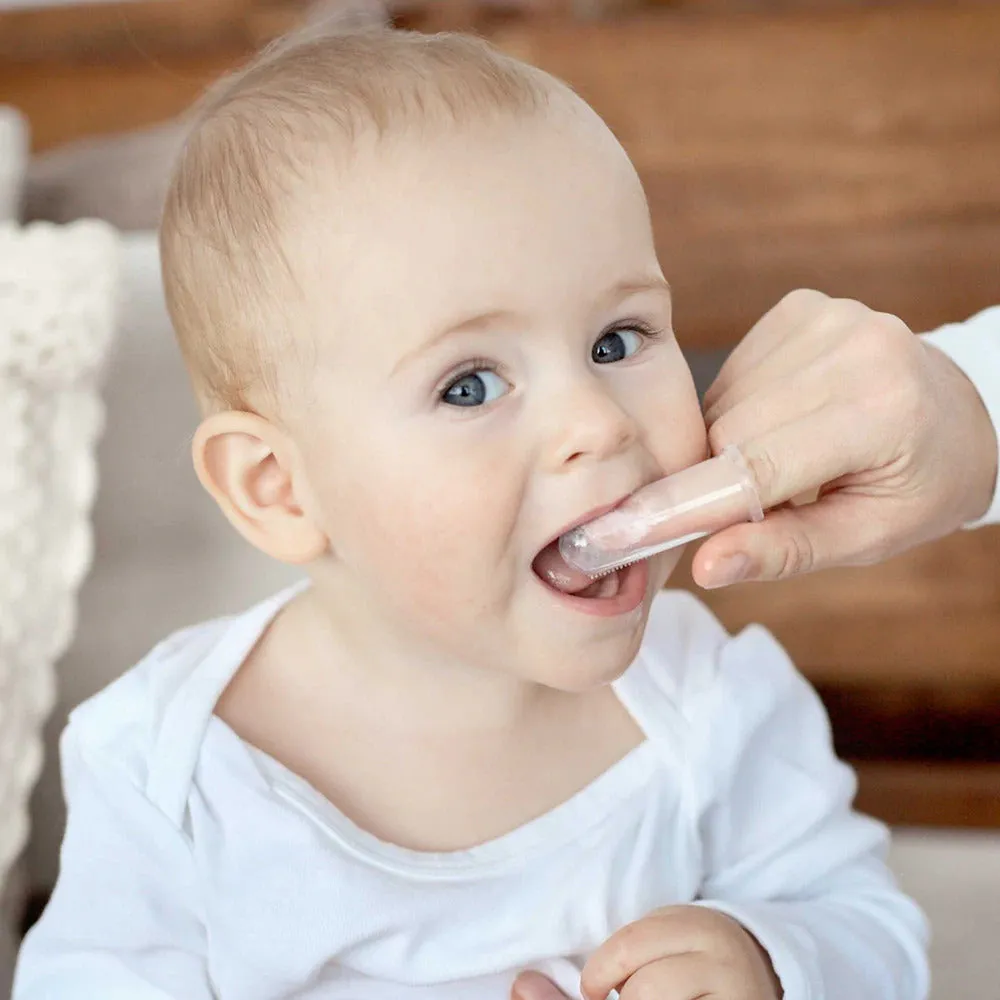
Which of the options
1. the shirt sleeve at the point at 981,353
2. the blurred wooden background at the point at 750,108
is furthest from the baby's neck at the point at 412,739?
the blurred wooden background at the point at 750,108

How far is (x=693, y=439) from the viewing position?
627 millimetres

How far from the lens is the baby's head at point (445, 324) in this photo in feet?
1.90

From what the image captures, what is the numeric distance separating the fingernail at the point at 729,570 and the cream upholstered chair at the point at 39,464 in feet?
1.59

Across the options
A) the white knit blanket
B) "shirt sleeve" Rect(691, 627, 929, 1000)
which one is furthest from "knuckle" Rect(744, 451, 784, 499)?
the white knit blanket

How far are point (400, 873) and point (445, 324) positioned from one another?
335mm

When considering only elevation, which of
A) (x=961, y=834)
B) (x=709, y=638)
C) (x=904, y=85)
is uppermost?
(x=904, y=85)

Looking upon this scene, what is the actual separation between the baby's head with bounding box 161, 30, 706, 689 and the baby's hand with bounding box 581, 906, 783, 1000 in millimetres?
156

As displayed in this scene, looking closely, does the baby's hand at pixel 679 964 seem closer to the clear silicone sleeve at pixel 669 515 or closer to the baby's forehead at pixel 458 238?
the clear silicone sleeve at pixel 669 515

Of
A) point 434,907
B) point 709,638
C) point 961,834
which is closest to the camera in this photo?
point 434,907

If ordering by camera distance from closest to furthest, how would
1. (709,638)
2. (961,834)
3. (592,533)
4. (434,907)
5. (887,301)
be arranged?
1. (592,533)
2. (434,907)
3. (709,638)
4. (961,834)
5. (887,301)

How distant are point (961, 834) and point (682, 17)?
1.32 m

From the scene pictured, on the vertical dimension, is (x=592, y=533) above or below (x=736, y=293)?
above

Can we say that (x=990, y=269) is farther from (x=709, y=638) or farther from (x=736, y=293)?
(x=709, y=638)

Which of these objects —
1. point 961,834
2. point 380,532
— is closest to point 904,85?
point 961,834
